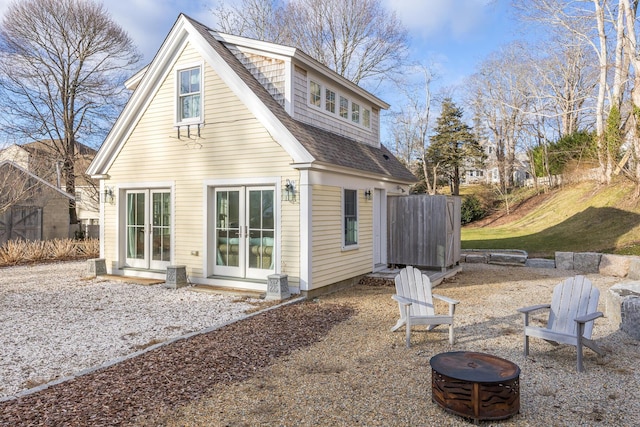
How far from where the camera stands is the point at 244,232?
9.05 metres

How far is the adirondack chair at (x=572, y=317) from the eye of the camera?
471 centimetres

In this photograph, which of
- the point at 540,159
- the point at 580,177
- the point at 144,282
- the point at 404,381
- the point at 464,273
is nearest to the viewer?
the point at 404,381

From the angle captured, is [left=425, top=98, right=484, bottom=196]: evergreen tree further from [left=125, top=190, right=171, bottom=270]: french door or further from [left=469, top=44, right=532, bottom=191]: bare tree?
[left=125, top=190, right=171, bottom=270]: french door

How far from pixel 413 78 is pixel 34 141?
79.5 ft

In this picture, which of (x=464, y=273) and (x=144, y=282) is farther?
(x=464, y=273)

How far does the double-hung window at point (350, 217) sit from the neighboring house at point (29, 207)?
45.1 feet

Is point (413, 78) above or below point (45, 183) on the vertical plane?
above

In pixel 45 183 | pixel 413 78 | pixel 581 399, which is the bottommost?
pixel 581 399

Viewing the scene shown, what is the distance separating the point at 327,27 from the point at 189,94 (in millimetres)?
16888

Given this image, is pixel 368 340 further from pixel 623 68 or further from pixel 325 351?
pixel 623 68

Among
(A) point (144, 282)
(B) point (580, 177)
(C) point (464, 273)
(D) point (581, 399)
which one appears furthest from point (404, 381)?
(B) point (580, 177)

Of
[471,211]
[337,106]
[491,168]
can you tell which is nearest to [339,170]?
[337,106]

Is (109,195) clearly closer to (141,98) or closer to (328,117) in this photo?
(141,98)

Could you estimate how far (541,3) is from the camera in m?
20.9
